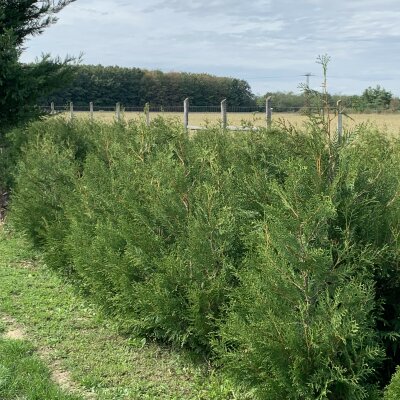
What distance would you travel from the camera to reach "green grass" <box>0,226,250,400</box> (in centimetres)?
409

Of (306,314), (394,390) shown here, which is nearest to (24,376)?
(306,314)

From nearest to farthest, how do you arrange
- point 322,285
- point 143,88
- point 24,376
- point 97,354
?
point 322,285 → point 24,376 → point 97,354 → point 143,88

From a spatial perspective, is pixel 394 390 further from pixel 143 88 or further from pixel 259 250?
pixel 143 88

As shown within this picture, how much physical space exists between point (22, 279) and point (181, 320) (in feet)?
12.5

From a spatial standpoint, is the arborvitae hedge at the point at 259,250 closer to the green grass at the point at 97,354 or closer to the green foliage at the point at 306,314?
the green foliage at the point at 306,314

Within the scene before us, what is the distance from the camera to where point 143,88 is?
3825 centimetres

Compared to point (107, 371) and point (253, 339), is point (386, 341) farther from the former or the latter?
point (107, 371)

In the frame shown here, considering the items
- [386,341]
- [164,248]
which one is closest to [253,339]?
[386,341]

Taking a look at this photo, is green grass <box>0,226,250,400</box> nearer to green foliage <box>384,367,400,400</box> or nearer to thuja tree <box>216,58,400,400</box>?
thuja tree <box>216,58,400,400</box>

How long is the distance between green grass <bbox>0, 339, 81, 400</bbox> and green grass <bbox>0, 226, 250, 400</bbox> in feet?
0.06

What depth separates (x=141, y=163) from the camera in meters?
5.31

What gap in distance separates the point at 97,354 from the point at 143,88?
1375 inches

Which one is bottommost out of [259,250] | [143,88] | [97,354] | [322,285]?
[97,354]

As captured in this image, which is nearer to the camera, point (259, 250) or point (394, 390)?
point (394, 390)
